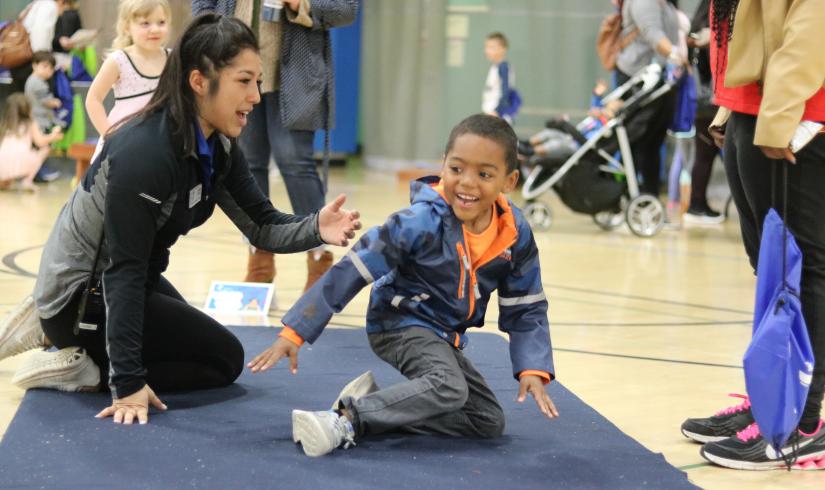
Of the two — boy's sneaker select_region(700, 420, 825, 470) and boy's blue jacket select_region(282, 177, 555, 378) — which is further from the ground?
boy's blue jacket select_region(282, 177, 555, 378)

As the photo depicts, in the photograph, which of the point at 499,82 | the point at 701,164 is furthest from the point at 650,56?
the point at 499,82

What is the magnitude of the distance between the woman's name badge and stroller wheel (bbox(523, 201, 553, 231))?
15.4 ft

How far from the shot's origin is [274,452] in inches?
107

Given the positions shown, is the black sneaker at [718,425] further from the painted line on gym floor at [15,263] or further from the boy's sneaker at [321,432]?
the painted line on gym floor at [15,263]

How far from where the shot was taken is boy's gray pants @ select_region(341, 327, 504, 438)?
2.83 meters

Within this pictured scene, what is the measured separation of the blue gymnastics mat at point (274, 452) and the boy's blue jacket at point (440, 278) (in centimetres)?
25

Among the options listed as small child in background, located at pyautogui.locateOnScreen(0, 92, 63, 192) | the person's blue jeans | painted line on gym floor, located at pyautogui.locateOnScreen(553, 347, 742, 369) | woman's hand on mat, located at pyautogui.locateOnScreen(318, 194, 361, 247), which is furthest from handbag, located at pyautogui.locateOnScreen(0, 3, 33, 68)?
woman's hand on mat, located at pyautogui.locateOnScreen(318, 194, 361, 247)

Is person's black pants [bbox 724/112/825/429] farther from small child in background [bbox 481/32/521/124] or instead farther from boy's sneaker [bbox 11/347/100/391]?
small child in background [bbox 481/32/521/124]

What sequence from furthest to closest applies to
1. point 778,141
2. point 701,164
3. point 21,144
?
point 21,144
point 701,164
point 778,141

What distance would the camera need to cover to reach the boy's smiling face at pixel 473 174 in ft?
9.37

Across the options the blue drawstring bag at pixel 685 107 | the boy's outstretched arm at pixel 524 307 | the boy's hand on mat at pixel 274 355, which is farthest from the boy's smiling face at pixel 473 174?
the blue drawstring bag at pixel 685 107

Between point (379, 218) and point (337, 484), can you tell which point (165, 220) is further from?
point (379, 218)

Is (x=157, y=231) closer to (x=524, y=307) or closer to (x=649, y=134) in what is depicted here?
(x=524, y=307)

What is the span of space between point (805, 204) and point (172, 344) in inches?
65.2
